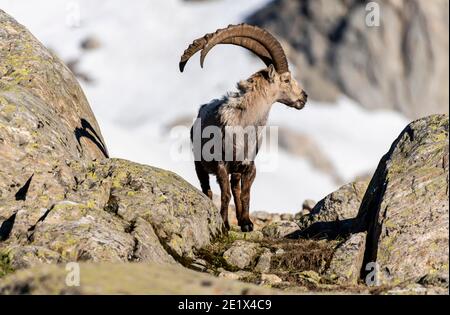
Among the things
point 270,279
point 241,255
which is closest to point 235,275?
point 270,279

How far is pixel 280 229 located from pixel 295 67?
442ft

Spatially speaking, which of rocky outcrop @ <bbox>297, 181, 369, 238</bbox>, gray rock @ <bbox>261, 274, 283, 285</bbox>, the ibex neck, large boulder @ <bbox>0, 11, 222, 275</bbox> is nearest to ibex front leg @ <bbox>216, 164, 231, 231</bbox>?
the ibex neck

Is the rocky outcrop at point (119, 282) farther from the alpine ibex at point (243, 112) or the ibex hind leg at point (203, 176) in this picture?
the ibex hind leg at point (203, 176)

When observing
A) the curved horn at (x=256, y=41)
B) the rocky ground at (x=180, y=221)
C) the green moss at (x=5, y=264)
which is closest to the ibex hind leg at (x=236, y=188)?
the rocky ground at (x=180, y=221)

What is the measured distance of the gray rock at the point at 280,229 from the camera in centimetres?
1775

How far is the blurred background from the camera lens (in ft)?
424

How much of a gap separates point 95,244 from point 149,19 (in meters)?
160

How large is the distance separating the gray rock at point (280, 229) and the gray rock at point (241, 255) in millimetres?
2259

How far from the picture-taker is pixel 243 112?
18.6 meters

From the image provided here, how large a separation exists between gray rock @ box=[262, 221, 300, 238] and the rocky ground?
0.42 meters

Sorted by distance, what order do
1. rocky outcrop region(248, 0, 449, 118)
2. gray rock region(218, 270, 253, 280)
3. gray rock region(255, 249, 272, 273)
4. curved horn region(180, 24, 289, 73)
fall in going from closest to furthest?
gray rock region(218, 270, 253, 280)
gray rock region(255, 249, 272, 273)
curved horn region(180, 24, 289, 73)
rocky outcrop region(248, 0, 449, 118)

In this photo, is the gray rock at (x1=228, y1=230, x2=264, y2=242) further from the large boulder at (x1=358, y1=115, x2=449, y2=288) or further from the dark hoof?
the large boulder at (x1=358, y1=115, x2=449, y2=288)

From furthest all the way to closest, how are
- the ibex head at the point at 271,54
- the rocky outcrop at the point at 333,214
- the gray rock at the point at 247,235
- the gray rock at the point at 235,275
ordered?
the ibex head at the point at 271,54 < the rocky outcrop at the point at 333,214 < the gray rock at the point at 247,235 < the gray rock at the point at 235,275
